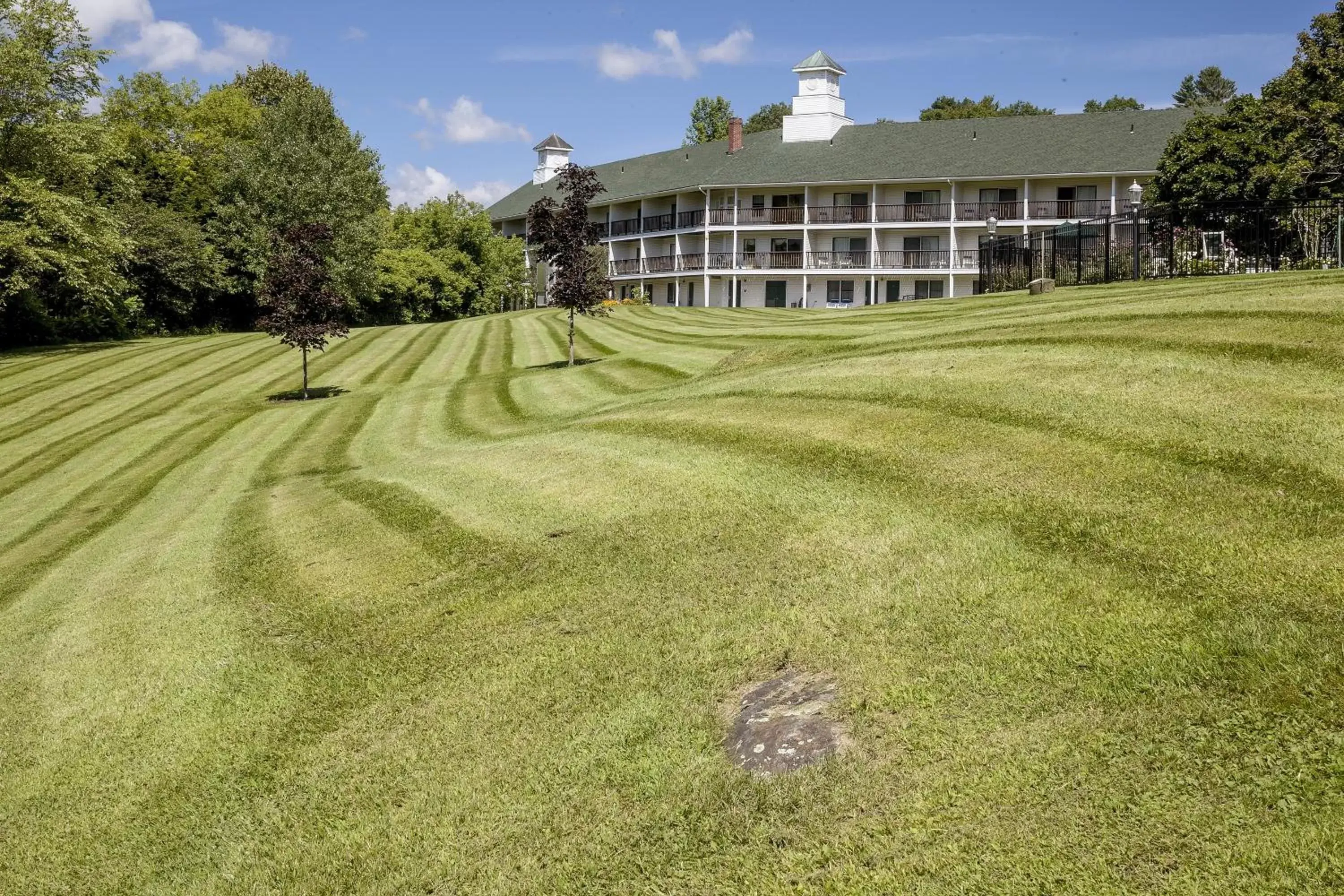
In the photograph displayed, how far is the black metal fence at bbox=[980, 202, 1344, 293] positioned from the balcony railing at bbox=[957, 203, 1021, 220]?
30650 millimetres

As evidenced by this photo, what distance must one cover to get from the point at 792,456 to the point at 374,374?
26.1 m

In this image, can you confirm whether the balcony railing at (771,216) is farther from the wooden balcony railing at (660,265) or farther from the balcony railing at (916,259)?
the balcony railing at (916,259)

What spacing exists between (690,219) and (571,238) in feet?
134

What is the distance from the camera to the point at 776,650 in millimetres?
6637

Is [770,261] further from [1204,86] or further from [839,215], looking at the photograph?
[1204,86]

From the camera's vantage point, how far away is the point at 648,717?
245 inches

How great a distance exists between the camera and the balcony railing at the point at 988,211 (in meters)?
57.4

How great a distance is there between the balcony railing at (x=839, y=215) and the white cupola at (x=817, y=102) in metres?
6.93

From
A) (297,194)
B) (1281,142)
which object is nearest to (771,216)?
(297,194)

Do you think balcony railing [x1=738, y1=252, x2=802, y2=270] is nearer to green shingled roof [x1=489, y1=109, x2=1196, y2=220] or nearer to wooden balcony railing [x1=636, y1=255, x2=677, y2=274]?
green shingled roof [x1=489, y1=109, x2=1196, y2=220]

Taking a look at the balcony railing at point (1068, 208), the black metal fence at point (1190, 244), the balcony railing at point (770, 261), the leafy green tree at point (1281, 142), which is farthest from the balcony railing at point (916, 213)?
the black metal fence at point (1190, 244)

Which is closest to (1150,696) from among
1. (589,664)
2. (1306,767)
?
(1306,767)

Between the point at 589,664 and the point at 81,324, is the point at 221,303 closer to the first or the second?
the point at 81,324

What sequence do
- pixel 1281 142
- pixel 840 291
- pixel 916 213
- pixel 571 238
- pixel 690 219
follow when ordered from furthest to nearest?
pixel 690 219 → pixel 840 291 → pixel 916 213 → pixel 1281 142 → pixel 571 238
